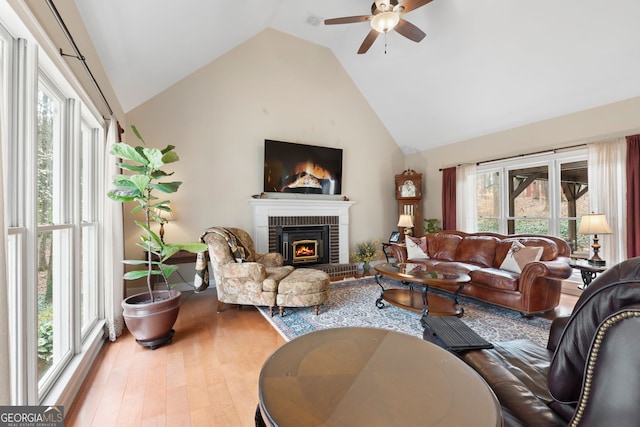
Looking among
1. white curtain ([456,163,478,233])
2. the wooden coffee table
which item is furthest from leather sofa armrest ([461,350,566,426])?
white curtain ([456,163,478,233])

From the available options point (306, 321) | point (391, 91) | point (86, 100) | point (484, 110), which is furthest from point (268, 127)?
point (484, 110)

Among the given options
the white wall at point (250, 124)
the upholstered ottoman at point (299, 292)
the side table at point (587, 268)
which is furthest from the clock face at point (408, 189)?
the upholstered ottoman at point (299, 292)

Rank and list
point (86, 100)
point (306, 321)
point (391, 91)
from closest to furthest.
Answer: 1. point (86, 100)
2. point (306, 321)
3. point (391, 91)

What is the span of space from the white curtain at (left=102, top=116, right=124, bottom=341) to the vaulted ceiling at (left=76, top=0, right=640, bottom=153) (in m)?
0.94

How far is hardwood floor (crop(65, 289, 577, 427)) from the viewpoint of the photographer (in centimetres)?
153

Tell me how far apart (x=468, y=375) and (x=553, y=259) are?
3.29 metres

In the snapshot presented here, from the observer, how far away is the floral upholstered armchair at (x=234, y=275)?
2.95m

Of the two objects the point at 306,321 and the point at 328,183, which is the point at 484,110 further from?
the point at 306,321

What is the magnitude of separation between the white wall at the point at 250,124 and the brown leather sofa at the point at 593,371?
412cm

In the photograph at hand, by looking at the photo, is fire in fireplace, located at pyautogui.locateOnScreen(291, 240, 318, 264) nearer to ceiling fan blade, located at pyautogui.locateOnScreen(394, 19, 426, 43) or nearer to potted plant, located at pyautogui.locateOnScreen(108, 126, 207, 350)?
potted plant, located at pyautogui.locateOnScreen(108, 126, 207, 350)

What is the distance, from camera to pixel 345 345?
1.15m

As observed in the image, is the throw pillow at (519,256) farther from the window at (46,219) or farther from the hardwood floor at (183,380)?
the window at (46,219)

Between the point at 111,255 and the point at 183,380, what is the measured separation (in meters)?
1.37

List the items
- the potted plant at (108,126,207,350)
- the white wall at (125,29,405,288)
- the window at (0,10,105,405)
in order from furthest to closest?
the white wall at (125,29,405,288)
the potted plant at (108,126,207,350)
the window at (0,10,105,405)
